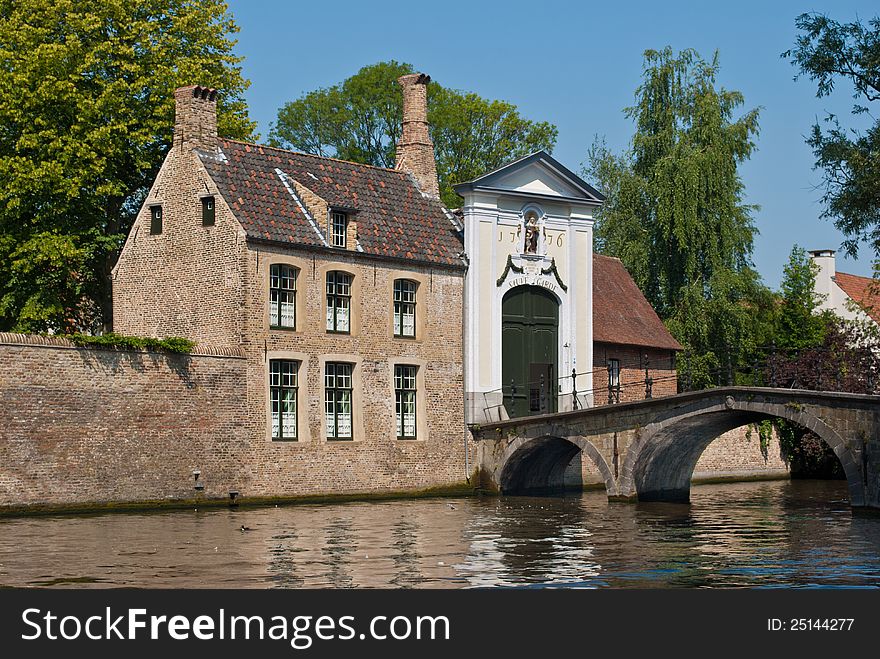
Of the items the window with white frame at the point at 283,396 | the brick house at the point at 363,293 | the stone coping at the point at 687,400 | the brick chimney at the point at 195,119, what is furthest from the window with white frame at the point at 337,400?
the brick chimney at the point at 195,119

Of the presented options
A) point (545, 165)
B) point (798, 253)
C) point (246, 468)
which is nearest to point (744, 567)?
point (246, 468)

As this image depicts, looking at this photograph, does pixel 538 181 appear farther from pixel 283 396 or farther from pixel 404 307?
pixel 283 396

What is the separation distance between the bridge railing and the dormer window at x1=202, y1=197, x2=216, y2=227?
7.23 metres

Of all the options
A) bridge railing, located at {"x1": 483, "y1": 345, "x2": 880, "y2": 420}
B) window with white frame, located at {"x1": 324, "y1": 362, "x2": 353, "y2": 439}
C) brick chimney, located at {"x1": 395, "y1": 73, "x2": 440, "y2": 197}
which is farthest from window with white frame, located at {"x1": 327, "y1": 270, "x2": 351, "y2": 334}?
brick chimney, located at {"x1": 395, "y1": 73, "x2": 440, "y2": 197}

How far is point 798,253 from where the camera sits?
4469cm

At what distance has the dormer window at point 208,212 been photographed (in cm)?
2831

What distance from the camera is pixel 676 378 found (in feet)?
108

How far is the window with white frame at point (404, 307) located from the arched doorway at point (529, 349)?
2.36 meters

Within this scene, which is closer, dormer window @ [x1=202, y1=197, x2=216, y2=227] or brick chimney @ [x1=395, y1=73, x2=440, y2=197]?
dormer window @ [x1=202, y1=197, x2=216, y2=227]

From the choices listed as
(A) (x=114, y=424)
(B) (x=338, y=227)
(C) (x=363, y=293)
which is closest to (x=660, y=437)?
(C) (x=363, y=293)

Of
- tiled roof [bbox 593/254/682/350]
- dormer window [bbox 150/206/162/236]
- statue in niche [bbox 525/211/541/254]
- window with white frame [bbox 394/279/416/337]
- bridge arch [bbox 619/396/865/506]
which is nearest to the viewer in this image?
bridge arch [bbox 619/396/865/506]

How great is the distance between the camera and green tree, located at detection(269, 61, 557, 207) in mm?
47031

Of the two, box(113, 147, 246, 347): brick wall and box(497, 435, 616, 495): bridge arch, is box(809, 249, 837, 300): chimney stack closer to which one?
box(497, 435, 616, 495): bridge arch
